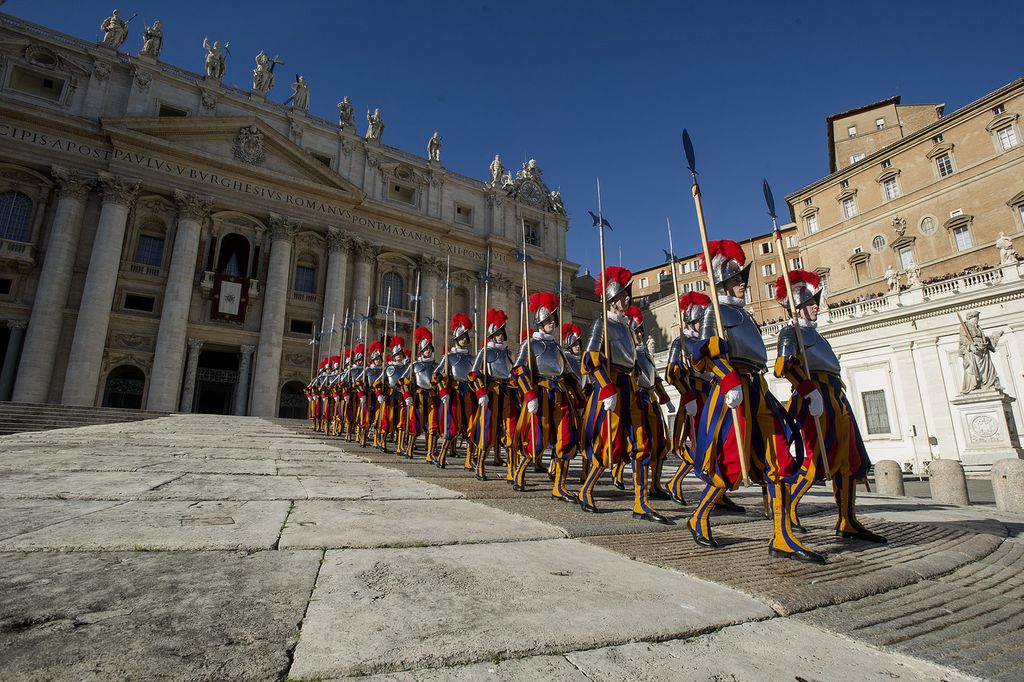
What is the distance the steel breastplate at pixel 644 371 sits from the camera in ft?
20.9

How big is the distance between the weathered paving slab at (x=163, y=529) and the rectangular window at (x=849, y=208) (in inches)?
1593

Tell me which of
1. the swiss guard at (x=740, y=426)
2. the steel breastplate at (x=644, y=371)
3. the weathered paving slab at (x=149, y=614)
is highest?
the steel breastplate at (x=644, y=371)

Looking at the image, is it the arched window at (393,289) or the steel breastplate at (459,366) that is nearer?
the steel breastplate at (459,366)

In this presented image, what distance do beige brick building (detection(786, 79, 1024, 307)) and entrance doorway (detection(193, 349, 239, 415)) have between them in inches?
1312

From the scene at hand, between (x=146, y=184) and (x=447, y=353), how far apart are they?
25085 millimetres

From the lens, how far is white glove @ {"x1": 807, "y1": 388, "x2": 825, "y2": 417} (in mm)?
3965

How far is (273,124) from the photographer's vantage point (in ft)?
101

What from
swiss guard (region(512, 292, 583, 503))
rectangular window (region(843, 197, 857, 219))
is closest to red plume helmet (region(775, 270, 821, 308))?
swiss guard (region(512, 292, 583, 503))

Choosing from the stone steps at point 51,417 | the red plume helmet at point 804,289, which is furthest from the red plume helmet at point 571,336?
the stone steps at point 51,417

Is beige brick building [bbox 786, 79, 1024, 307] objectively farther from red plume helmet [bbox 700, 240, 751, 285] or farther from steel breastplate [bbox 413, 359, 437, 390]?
red plume helmet [bbox 700, 240, 751, 285]

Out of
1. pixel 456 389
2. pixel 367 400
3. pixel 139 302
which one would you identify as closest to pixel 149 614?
pixel 456 389

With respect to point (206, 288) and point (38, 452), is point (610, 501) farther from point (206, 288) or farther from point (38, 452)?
point (206, 288)

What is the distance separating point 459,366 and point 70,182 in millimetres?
26173

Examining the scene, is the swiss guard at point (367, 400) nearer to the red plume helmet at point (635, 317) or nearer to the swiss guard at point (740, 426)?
the red plume helmet at point (635, 317)
